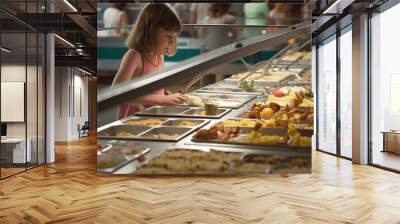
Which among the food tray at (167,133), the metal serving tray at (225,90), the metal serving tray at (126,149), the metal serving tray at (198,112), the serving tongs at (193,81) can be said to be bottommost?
the metal serving tray at (126,149)

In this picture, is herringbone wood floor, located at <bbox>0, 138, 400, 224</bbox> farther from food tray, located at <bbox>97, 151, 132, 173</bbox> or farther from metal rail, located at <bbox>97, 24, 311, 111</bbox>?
metal rail, located at <bbox>97, 24, 311, 111</bbox>

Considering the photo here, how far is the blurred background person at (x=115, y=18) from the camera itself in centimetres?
588

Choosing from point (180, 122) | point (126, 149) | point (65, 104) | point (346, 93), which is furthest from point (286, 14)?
point (65, 104)

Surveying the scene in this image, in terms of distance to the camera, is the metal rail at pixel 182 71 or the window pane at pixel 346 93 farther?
the window pane at pixel 346 93

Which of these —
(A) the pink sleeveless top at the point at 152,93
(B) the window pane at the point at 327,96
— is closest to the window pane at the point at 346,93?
(B) the window pane at the point at 327,96

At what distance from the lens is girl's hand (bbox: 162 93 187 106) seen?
19.5 ft

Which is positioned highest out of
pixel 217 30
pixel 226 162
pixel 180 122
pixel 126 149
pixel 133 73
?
pixel 217 30

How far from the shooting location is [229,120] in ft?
20.0

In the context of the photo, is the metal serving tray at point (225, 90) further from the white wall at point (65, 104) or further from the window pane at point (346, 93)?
the white wall at point (65, 104)

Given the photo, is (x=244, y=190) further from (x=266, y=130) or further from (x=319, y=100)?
(x=319, y=100)

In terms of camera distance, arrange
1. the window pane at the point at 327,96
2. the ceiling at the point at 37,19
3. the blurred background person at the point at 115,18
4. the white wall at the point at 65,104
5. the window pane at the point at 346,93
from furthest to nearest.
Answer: the white wall at the point at 65,104
the window pane at the point at 327,96
the window pane at the point at 346,93
the ceiling at the point at 37,19
the blurred background person at the point at 115,18

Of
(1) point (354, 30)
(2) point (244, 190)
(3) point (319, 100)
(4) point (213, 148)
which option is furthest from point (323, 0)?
(3) point (319, 100)

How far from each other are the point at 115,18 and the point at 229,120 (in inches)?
86.4

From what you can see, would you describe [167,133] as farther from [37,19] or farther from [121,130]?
[37,19]
